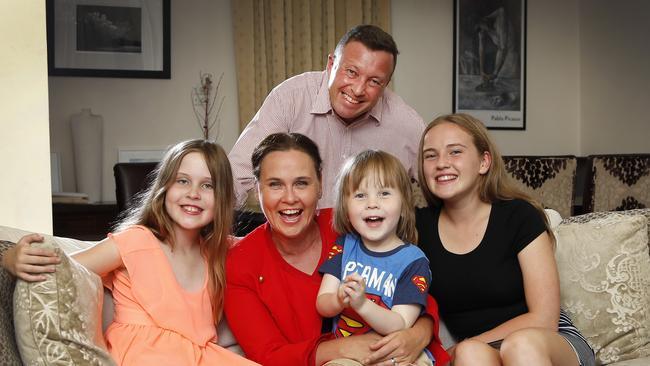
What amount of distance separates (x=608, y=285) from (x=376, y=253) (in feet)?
2.77

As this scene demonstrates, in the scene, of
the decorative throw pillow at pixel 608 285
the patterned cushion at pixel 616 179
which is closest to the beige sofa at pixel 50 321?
the decorative throw pillow at pixel 608 285

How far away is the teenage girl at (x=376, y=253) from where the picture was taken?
1950 mm

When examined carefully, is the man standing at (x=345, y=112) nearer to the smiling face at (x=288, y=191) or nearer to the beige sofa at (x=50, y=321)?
the smiling face at (x=288, y=191)

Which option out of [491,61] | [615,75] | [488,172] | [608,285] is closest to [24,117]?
[488,172]

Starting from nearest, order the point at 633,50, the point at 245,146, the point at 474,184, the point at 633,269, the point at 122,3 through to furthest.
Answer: the point at 474,184
the point at 633,269
the point at 245,146
the point at 122,3
the point at 633,50

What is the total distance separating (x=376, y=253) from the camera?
6.70 ft

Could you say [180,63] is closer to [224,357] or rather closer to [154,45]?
[154,45]

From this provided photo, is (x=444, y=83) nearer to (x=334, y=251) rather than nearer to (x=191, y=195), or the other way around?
(x=334, y=251)

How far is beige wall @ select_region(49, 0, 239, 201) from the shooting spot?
16.2 feet

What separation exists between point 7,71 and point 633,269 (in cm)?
203

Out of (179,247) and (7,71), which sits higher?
(7,71)

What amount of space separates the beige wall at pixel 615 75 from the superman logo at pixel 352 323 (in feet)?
13.8

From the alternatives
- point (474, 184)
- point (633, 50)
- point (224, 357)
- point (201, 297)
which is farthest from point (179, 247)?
point (633, 50)

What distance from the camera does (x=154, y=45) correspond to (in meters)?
5.12
